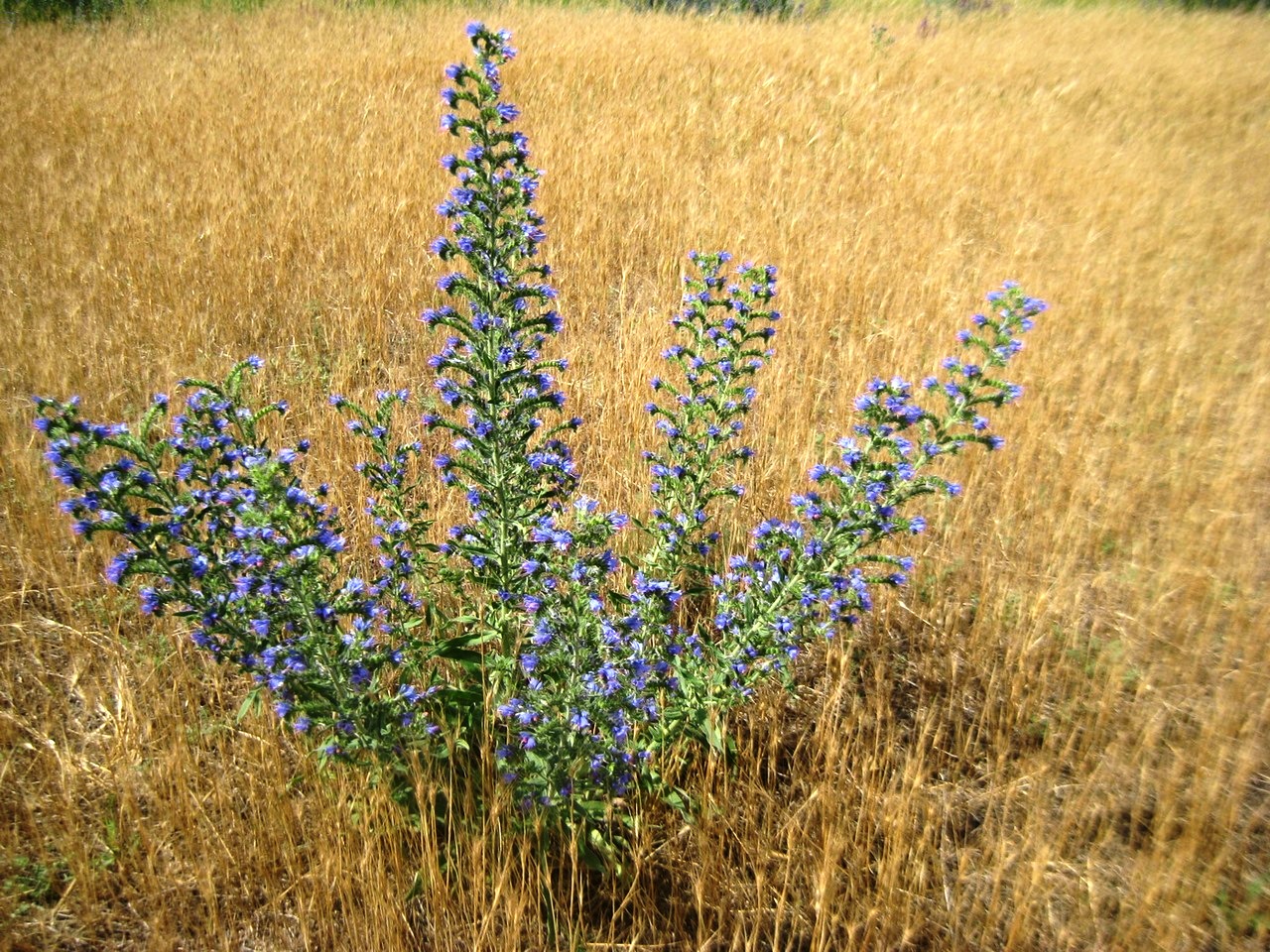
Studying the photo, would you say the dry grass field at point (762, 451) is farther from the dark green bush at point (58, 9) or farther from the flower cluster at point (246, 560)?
the dark green bush at point (58, 9)

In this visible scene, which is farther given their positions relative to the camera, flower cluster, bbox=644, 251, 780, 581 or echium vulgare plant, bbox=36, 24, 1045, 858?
flower cluster, bbox=644, 251, 780, 581

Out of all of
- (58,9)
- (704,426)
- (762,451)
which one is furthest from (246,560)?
(58,9)

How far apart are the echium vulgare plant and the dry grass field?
0.25 metres

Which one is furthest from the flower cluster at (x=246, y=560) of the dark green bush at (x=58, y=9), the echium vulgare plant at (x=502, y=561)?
the dark green bush at (x=58, y=9)

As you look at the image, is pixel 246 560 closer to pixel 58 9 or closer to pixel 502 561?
pixel 502 561

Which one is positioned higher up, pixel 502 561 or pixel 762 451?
pixel 502 561

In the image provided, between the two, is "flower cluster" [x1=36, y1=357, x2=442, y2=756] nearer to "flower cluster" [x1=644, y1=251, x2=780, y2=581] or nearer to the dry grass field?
the dry grass field

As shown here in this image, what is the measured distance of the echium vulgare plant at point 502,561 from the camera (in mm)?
1794

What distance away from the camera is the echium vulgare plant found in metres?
1.79

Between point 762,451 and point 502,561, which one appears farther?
point 762,451

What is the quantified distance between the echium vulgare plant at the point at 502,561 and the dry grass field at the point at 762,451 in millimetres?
252

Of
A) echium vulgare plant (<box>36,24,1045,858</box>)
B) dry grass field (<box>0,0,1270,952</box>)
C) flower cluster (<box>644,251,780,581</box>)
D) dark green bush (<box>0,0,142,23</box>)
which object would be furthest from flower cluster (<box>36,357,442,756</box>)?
dark green bush (<box>0,0,142,23</box>)

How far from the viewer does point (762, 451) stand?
3.70 meters

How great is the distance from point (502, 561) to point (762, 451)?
191 centimetres
